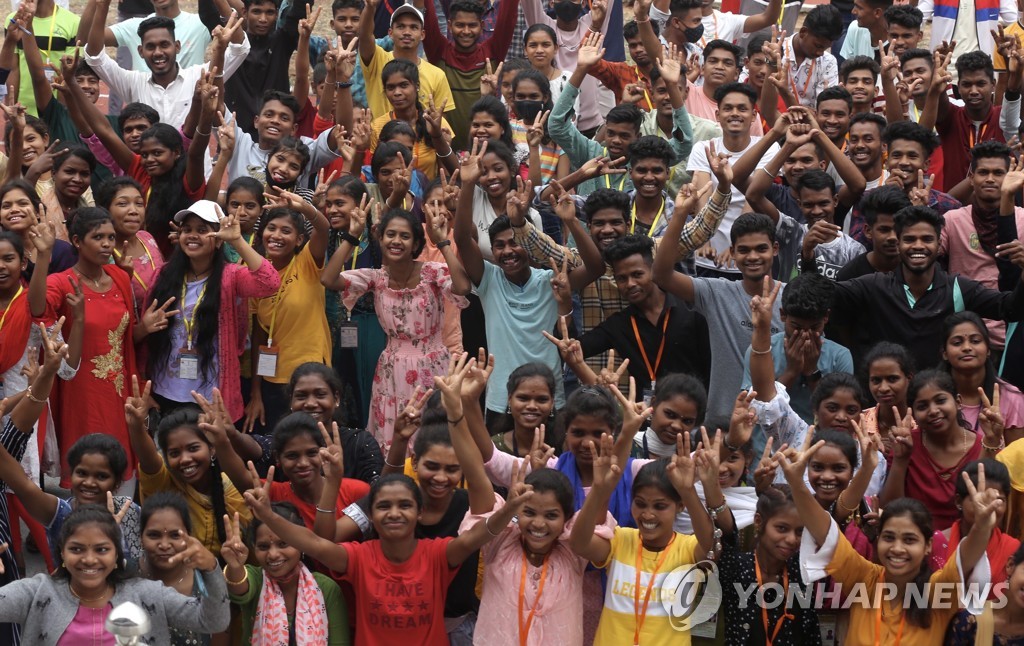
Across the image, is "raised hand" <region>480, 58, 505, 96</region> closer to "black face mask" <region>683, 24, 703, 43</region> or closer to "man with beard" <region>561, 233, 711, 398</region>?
"black face mask" <region>683, 24, 703, 43</region>

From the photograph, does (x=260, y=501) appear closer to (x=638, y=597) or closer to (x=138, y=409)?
(x=138, y=409)

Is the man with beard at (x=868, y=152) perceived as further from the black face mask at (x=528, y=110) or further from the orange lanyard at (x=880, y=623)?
the orange lanyard at (x=880, y=623)

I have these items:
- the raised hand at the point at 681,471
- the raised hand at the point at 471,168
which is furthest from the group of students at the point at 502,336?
the raised hand at the point at 471,168

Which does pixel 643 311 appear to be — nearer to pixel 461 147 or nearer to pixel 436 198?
pixel 436 198

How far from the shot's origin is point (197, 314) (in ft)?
23.7

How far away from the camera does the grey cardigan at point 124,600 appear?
555 centimetres

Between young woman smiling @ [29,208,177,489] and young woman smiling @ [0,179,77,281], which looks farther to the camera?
young woman smiling @ [0,179,77,281]

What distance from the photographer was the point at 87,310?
23.0 feet

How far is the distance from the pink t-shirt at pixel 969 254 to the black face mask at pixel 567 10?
3.60 metres

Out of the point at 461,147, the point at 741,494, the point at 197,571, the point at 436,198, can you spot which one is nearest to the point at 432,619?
the point at 197,571

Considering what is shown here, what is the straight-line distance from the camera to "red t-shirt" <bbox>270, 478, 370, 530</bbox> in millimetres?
6230

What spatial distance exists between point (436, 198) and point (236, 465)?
2.12 meters

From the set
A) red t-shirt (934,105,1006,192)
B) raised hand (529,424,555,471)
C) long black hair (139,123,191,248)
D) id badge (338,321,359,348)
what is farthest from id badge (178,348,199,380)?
red t-shirt (934,105,1006,192)

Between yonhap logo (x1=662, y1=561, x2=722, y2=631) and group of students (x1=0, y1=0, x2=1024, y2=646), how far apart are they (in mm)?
19
